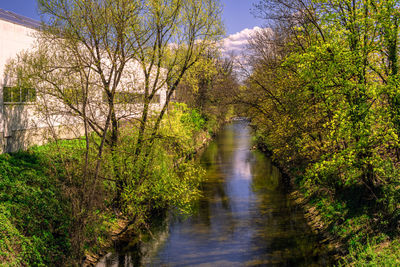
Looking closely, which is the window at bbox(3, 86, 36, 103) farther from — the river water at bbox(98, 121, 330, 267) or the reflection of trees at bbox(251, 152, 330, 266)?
the reflection of trees at bbox(251, 152, 330, 266)

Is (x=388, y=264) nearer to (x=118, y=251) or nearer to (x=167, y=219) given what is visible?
(x=118, y=251)

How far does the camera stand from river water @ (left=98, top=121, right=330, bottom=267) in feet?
42.2

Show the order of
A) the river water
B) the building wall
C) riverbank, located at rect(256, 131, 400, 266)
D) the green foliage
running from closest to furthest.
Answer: the green foliage
riverbank, located at rect(256, 131, 400, 266)
the river water
the building wall

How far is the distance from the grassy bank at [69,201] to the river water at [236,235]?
1363 millimetres

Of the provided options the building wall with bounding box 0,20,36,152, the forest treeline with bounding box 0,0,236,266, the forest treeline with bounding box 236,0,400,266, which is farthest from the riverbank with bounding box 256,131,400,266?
the building wall with bounding box 0,20,36,152

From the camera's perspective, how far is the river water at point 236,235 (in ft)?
42.2

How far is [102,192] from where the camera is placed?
14828 mm

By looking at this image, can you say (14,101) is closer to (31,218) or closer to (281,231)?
(31,218)

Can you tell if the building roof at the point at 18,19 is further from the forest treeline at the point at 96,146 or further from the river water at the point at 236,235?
the river water at the point at 236,235

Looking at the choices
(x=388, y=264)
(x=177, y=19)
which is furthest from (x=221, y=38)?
(x=388, y=264)

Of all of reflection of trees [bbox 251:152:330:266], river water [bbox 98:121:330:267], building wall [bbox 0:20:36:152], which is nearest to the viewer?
river water [bbox 98:121:330:267]

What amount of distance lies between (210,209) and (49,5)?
12.0 metres

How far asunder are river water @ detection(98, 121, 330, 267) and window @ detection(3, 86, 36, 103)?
916 cm

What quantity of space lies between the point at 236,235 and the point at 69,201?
6907mm
